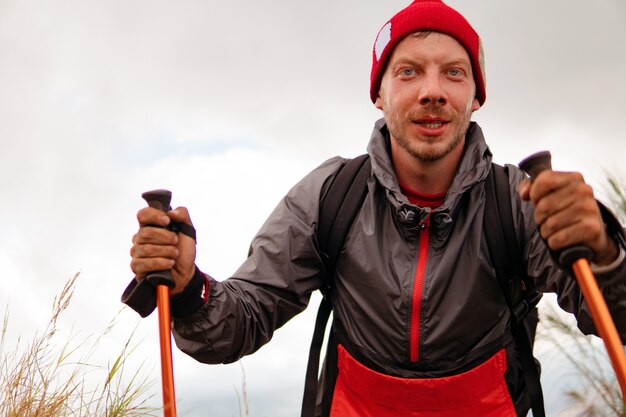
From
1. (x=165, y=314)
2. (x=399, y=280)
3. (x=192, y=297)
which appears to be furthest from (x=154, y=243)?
(x=399, y=280)

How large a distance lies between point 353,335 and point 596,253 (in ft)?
4.73

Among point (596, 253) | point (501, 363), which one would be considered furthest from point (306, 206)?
point (596, 253)

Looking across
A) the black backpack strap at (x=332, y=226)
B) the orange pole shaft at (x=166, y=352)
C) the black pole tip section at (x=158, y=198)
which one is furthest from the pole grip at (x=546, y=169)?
the orange pole shaft at (x=166, y=352)

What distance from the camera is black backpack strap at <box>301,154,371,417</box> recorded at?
4152 millimetres

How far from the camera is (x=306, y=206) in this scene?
4219 millimetres

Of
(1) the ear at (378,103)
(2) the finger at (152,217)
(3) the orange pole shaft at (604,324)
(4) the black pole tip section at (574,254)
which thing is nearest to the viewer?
(3) the orange pole shaft at (604,324)

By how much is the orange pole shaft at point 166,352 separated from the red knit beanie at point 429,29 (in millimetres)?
2037

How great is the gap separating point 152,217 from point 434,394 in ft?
5.77

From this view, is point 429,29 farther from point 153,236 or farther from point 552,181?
point 153,236

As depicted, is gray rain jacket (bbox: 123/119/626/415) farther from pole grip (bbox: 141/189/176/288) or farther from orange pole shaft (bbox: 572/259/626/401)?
orange pole shaft (bbox: 572/259/626/401)

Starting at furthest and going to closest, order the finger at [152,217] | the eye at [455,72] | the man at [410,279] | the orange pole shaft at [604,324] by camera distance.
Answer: the eye at [455,72], the man at [410,279], the finger at [152,217], the orange pole shaft at [604,324]

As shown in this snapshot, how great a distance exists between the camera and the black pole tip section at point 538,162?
10.4 ft

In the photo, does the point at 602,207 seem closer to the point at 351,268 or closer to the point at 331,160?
the point at 351,268

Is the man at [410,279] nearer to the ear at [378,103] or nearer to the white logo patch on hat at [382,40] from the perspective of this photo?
the white logo patch on hat at [382,40]
